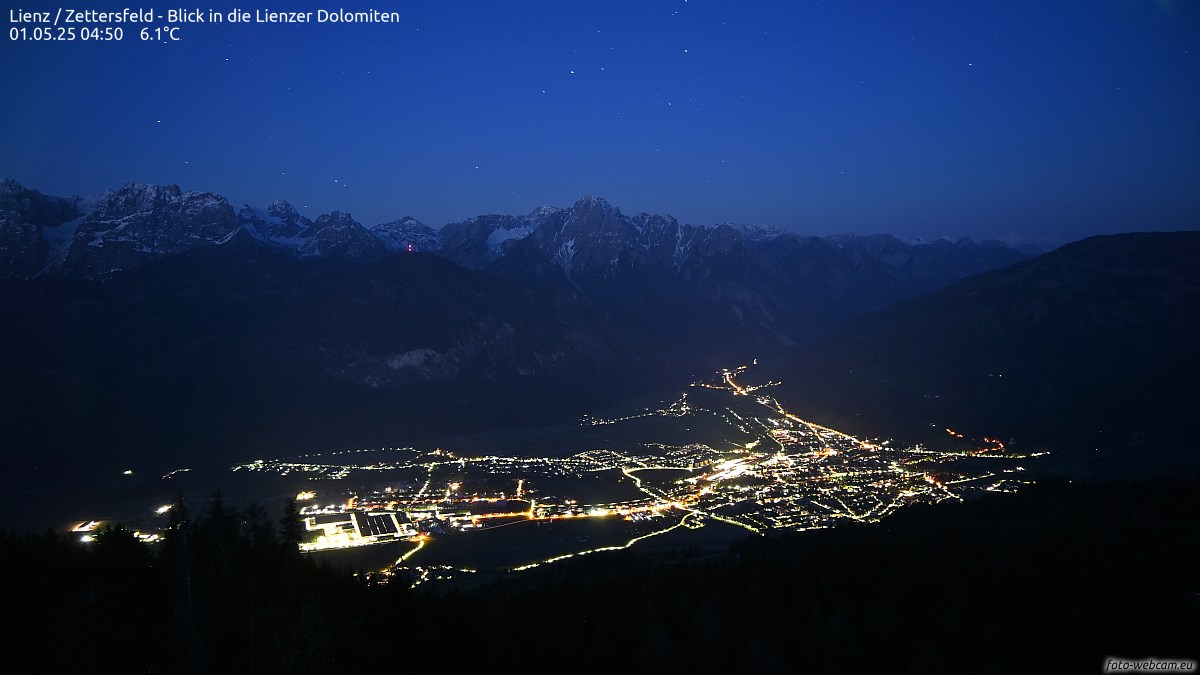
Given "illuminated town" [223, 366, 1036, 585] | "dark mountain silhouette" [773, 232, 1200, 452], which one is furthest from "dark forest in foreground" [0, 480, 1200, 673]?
"dark mountain silhouette" [773, 232, 1200, 452]

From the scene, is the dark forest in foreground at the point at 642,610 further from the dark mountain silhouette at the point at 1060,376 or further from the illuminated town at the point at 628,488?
the dark mountain silhouette at the point at 1060,376

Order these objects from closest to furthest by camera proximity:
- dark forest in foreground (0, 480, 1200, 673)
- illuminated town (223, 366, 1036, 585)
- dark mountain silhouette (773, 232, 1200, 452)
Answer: dark forest in foreground (0, 480, 1200, 673)
illuminated town (223, 366, 1036, 585)
dark mountain silhouette (773, 232, 1200, 452)

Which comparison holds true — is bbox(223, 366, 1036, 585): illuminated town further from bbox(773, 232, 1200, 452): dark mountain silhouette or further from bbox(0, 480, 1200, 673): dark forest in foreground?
bbox(0, 480, 1200, 673): dark forest in foreground

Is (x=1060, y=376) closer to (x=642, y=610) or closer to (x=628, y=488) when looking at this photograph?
(x=628, y=488)

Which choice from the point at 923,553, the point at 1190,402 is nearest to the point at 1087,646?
the point at 923,553

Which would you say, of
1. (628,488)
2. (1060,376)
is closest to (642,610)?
(628,488)

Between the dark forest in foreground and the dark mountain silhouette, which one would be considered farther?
the dark mountain silhouette

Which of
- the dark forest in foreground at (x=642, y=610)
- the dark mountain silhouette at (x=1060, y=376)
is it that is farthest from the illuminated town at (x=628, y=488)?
the dark forest in foreground at (x=642, y=610)

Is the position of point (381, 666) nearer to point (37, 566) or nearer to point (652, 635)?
point (652, 635)
